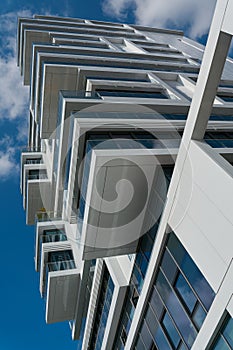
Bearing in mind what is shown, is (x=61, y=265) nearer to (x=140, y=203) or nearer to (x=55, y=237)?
(x=55, y=237)

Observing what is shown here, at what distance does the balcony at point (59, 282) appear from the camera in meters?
23.0

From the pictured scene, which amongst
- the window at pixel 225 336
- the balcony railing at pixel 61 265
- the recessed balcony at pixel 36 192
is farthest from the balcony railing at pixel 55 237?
the window at pixel 225 336

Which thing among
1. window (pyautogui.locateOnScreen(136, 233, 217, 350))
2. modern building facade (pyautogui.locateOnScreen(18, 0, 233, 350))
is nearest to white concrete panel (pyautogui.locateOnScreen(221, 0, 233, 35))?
modern building facade (pyautogui.locateOnScreen(18, 0, 233, 350))

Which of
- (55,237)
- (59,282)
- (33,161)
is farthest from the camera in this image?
(33,161)

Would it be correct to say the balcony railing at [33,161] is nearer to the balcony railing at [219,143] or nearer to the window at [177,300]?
the window at [177,300]

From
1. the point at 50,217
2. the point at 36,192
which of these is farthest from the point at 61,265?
the point at 36,192

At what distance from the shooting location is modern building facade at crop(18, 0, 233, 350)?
429 inches

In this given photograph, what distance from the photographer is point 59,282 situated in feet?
75.2

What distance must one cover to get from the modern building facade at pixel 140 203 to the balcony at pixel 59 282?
0.09 metres

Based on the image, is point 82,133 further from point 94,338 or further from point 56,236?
point 94,338

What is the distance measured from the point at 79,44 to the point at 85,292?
25.6 metres

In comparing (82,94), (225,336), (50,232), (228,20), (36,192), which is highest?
(228,20)

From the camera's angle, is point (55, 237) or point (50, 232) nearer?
point (55, 237)

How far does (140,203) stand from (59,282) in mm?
11504
